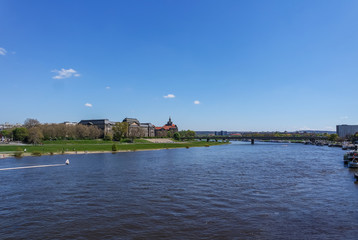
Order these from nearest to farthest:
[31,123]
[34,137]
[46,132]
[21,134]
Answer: [34,137], [21,134], [46,132], [31,123]

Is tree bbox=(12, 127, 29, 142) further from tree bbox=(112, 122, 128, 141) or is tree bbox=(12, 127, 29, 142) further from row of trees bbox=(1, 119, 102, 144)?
tree bbox=(112, 122, 128, 141)

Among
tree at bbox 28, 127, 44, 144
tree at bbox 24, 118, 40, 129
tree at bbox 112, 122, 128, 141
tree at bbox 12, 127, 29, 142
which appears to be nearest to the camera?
tree at bbox 28, 127, 44, 144

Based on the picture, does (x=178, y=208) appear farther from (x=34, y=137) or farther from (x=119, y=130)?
(x=119, y=130)

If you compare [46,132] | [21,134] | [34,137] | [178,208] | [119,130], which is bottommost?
[178,208]

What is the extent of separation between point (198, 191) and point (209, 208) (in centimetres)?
711

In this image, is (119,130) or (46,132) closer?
(46,132)

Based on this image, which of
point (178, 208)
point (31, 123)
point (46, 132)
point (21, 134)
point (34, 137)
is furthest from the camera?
point (31, 123)

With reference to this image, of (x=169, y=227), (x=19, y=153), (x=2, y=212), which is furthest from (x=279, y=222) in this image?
(x=19, y=153)

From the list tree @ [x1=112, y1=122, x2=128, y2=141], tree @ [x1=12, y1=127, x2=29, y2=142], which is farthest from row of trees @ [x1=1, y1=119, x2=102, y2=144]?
tree @ [x1=112, y1=122, x2=128, y2=141]

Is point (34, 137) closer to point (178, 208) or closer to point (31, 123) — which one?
point (31, 123)

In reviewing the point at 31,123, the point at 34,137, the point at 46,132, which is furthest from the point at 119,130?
the point at 34,137

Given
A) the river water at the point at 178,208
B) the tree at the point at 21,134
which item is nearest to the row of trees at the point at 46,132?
the tree at the point at 21,134

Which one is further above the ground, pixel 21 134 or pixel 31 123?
A: pixel 31 123

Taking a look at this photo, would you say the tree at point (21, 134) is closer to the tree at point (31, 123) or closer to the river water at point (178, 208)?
the tree at point (31, 123)
